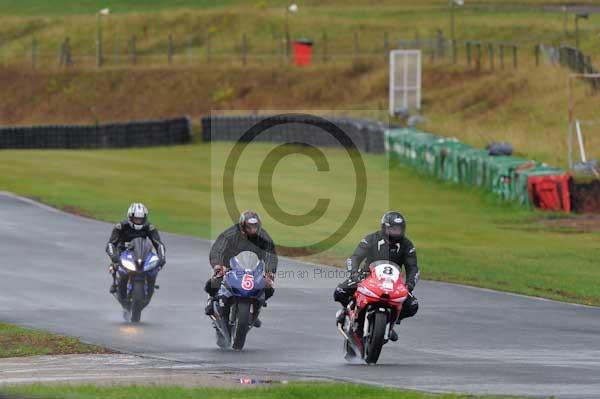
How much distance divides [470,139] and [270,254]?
3036 cm

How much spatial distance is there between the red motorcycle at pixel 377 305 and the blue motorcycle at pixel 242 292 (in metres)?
1.23

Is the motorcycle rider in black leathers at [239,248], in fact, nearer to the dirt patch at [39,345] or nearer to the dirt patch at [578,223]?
the dirt patch at [39,345]

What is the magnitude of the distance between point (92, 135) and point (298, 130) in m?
7.85

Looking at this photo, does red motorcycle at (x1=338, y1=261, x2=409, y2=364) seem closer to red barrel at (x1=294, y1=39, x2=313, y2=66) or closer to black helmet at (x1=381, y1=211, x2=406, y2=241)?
black helmet at (x1=381, y1=211, x2=406, y2=241)

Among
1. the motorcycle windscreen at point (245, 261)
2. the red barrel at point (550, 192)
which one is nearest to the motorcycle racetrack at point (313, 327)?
the motorcycle windscreen at point (245, 261)

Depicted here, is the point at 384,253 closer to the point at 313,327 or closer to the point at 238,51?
the point at 313,327

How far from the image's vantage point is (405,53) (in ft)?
185

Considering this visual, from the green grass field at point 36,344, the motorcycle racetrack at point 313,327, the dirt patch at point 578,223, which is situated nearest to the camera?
the motorcycle racetrack at point 313,327

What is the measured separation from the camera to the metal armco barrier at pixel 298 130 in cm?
4947

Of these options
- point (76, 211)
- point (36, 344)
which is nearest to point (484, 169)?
point (76, 211)

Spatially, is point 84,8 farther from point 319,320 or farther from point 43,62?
point 319,320

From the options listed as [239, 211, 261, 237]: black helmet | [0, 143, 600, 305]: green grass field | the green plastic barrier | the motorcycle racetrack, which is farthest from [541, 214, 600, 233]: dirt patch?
[239, 211, 261, 237]: black helmet

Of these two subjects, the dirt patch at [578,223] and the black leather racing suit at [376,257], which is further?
the dirt patch at [578,223]

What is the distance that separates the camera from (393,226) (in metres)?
14.8
